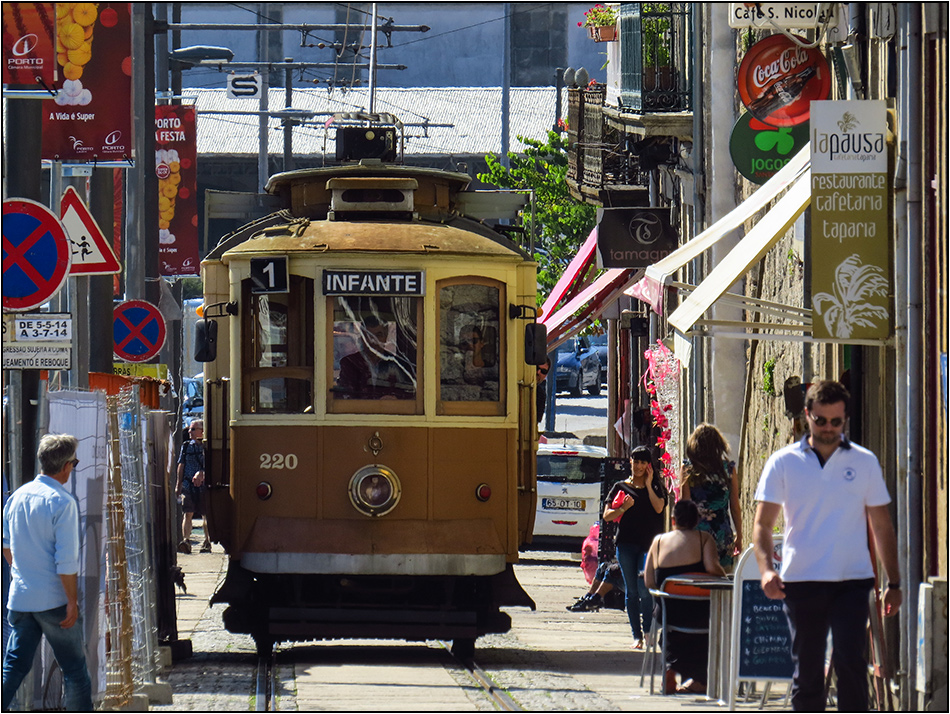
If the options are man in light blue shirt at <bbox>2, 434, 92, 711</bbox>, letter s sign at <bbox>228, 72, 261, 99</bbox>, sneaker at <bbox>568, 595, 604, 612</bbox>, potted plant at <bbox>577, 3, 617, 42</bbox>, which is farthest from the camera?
letter s sign at <bbox>228, 72, 261, 99</bbox>

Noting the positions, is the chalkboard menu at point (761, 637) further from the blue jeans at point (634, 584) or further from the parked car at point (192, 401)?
the parked car at point (192, 401)

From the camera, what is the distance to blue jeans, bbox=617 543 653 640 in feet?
38.3

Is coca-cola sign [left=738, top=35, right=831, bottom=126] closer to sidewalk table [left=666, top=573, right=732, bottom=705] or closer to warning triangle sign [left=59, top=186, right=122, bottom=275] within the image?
sidewalk table [left=666, top=573, right=732, bottom=705]

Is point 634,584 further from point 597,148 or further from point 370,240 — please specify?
point 597,148

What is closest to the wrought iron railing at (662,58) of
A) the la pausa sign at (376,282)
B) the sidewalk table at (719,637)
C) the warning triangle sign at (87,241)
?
the warning triangle sign at (87,241)

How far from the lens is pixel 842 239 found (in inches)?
362

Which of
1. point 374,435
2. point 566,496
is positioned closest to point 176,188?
point 566,496

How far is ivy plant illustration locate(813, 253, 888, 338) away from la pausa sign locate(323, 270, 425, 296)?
117 inches

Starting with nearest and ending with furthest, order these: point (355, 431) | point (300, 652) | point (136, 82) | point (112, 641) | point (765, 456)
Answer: point (112, 641) → point (355, 431) → point (300, 652) → point (765, 456) → point (136, 82)

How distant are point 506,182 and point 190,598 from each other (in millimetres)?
19019

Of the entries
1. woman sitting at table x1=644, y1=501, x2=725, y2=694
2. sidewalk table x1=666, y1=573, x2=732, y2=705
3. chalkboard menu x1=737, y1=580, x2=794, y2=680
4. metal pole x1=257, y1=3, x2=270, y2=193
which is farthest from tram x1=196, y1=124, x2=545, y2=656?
metal pole x1=257, y1=3, x2=270, y2=193

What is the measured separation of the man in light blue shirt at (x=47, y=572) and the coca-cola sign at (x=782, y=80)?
18.9 feet

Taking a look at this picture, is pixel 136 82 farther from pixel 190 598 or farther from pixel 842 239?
pixel 842 239

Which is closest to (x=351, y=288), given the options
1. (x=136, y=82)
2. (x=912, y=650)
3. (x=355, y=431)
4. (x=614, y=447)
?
(x=355, y=431)
